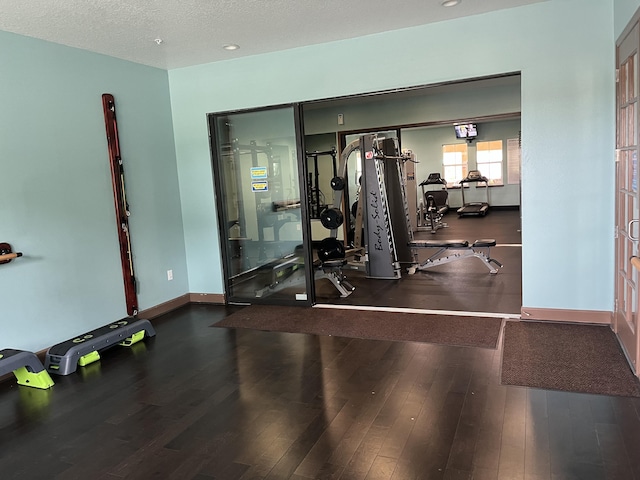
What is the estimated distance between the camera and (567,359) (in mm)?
3289

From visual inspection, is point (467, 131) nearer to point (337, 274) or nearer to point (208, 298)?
point (337, 274)

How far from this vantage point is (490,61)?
401 cm

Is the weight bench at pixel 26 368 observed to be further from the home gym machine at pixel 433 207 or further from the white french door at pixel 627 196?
the home gym machine at pixel 433 207

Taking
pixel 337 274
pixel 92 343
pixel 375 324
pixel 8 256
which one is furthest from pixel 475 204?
pixel 8 256

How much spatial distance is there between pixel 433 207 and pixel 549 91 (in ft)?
23.1

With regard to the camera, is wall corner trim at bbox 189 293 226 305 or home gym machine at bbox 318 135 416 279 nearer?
wall corner trim at bbox 189 293 226 305

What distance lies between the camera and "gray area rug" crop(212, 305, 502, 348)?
388cm

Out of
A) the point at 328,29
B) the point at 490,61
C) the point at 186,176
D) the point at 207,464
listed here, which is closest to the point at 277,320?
the point at 186,176

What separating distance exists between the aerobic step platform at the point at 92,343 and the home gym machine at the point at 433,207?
24.2 feet

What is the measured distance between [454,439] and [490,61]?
309 cm

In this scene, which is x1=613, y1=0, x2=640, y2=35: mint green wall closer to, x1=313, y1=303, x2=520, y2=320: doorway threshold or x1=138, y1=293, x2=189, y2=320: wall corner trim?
x1=313, y1=303, x2=520, y2=320: doorway threshold

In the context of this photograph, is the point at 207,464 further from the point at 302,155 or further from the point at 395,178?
the point at 395,178

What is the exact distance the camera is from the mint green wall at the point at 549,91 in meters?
3.72

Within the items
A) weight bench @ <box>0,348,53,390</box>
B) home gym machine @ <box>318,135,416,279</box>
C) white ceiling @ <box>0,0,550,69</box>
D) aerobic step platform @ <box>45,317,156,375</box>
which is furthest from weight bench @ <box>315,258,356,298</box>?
weight bench @ <box>0,348,53,390</box>
